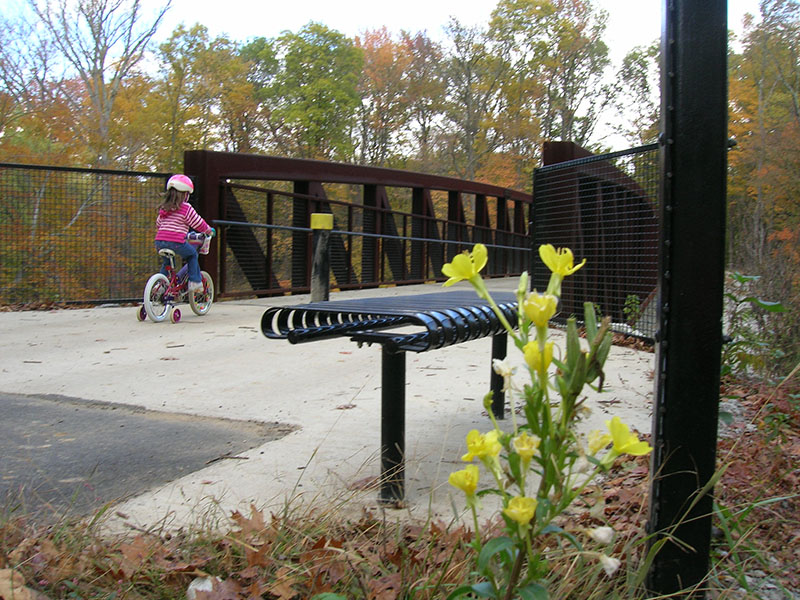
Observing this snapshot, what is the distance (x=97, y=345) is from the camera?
541 cm

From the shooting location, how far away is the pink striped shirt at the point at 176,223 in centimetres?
704

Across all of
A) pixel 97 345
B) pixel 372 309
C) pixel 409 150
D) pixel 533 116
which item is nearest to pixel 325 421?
pixel 372 309

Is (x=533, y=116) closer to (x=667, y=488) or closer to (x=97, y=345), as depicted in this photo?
(x=97, y=345)

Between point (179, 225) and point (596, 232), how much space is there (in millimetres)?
4017

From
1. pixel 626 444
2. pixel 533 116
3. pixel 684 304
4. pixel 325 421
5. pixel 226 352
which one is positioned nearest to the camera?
pixel 626 444

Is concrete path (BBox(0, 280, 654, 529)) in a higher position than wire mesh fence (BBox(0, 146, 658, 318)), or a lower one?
lower

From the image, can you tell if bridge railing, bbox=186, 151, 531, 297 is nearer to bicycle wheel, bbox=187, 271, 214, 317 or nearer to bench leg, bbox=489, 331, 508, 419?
bicycle wheel, bbox=187, 271, 214, 317

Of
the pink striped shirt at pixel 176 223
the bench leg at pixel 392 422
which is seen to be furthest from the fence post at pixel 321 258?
the bench leg at pixel 392 422

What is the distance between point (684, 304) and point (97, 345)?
4726mm

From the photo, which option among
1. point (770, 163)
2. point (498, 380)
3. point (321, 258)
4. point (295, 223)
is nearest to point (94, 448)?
point (498, 380)

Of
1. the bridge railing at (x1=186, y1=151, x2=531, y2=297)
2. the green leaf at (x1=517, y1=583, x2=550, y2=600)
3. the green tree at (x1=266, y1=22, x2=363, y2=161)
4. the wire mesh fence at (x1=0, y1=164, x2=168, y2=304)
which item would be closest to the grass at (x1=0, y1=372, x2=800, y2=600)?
the green leaf at (x1=517, y1=583, x2=550, y2=600)

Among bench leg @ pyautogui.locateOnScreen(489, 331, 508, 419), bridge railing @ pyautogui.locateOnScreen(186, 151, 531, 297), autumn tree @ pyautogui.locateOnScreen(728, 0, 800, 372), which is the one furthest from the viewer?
bridge railing @ pyautogui.locateOnScreen(186, 151, 531, 297)

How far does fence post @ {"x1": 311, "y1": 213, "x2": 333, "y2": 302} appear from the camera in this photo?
666 cm

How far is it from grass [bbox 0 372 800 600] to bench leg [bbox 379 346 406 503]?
0.44ft
